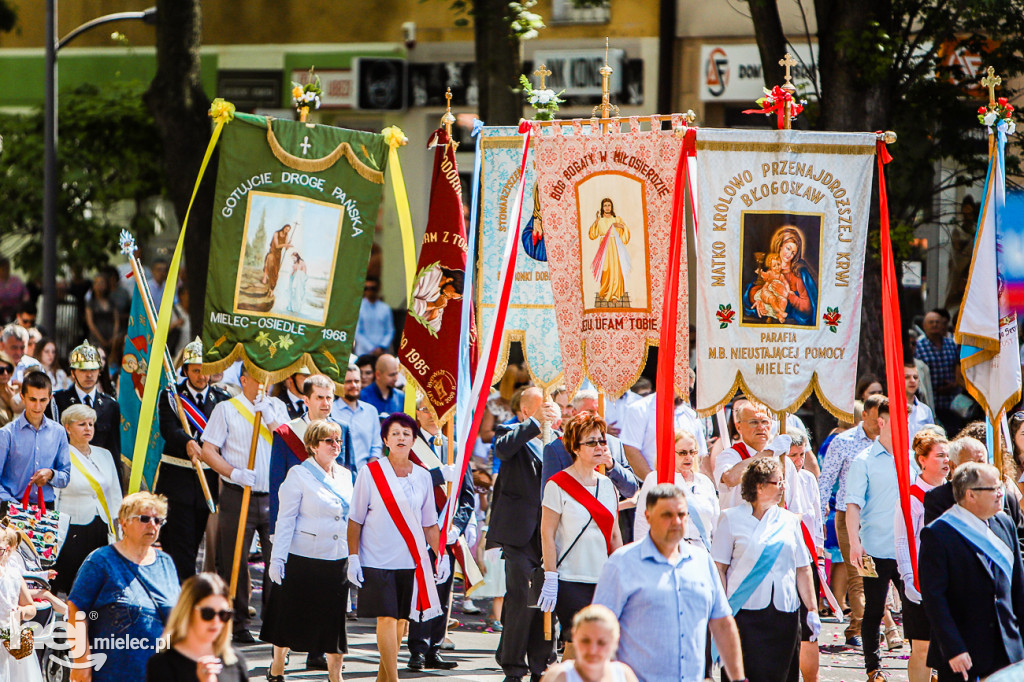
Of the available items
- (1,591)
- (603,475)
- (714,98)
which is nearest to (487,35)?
(714,98)

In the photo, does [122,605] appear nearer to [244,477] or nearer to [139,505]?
[139,505]

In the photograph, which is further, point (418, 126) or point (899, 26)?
point (418, 126)

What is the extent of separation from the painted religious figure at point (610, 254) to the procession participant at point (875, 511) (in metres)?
2.09

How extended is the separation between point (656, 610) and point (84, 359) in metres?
6.47

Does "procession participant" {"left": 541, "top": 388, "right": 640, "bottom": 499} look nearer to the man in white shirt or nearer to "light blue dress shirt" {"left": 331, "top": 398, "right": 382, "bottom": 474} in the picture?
the man in white shirt

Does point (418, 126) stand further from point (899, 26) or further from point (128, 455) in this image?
point (128, 455)

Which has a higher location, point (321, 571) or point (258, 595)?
point (321, 571)

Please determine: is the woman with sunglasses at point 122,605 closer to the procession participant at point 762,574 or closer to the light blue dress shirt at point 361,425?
the procession participant at point 762,574

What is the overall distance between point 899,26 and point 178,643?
36.8ft

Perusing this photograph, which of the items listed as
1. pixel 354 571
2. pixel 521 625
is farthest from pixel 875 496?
pixel 354 571

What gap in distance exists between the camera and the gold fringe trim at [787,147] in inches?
373

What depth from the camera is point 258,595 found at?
13109mm

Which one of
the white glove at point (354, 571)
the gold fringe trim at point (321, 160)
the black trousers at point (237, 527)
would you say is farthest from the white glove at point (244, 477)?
the gold fringe trim at point (321, 160)

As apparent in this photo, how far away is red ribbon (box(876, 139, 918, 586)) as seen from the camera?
29.8ft
